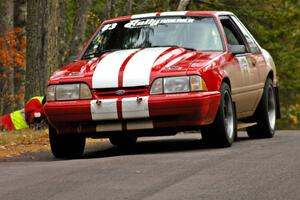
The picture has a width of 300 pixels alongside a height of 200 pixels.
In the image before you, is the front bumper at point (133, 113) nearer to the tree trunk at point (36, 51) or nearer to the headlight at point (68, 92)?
the headlight at point (68, 92)

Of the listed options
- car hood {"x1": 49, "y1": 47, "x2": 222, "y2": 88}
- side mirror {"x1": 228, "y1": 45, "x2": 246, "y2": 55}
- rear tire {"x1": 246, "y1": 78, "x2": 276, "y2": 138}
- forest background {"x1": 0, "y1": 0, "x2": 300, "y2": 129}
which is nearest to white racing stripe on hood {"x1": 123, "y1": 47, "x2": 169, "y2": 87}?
car hood {"x1": 49, "y1": 47, "x2": 222, "y2": 88}

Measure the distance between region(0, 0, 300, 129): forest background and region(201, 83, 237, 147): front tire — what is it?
197cm

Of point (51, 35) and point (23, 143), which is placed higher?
point (51, 35)

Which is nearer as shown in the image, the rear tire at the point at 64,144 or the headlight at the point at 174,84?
the headlight at the point at 174,84

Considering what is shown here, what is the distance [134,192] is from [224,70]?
428 cm

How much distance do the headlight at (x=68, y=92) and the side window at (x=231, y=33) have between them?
256 centimetres

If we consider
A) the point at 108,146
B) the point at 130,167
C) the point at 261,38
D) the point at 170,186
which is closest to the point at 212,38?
the point at 108,146

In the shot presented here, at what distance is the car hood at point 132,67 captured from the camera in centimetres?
1087

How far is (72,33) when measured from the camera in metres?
31.2

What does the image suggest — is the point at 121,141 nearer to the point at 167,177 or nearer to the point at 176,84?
the point at 176,84

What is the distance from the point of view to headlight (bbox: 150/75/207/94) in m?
10.8

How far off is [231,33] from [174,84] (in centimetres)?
258

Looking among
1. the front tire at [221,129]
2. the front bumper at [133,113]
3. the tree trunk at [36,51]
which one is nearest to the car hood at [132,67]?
the front bumper at [133,113]

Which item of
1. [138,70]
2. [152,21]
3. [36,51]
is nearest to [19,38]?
[36,51]
